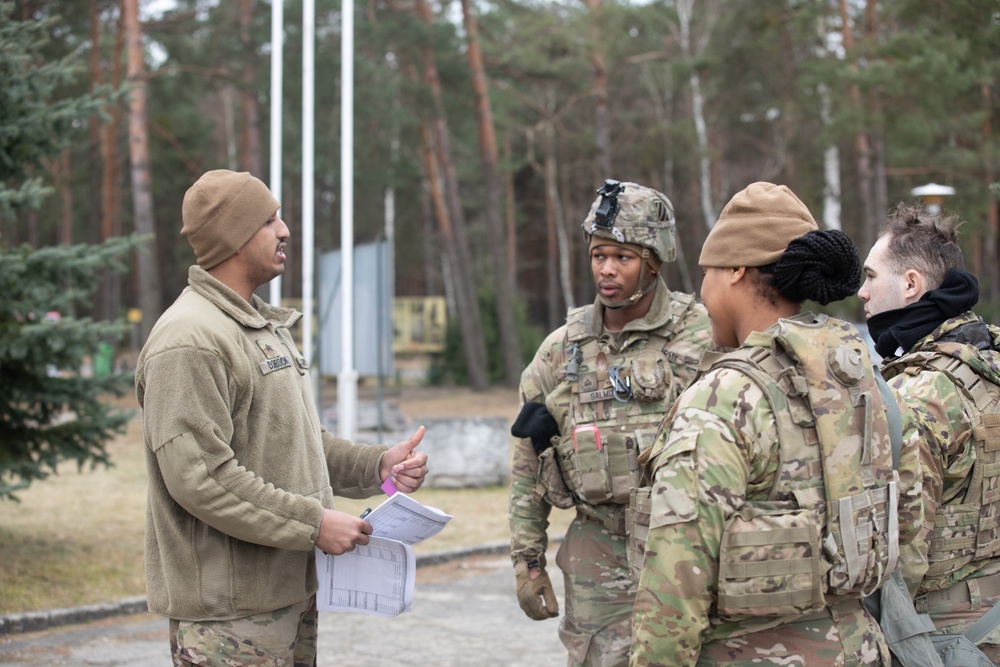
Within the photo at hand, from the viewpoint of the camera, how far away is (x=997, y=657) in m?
3.27

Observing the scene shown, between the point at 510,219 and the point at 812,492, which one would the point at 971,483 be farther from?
the point at 510,219

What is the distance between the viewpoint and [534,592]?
4.06 m

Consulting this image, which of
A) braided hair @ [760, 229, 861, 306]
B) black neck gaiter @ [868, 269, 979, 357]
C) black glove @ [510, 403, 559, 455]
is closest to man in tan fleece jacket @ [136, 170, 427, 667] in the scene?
black glove @ [510, 403, 559, 455]

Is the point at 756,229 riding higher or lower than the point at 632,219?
lower

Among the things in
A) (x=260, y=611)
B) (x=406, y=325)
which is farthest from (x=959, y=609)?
(x=406, y=325)

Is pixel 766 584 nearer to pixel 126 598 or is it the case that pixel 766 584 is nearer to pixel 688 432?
pixel 688 432

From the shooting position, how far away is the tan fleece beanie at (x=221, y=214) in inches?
126

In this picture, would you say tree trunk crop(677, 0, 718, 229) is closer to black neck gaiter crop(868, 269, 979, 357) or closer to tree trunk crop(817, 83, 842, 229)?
tree trunk crop(817, 83, 842, 229)

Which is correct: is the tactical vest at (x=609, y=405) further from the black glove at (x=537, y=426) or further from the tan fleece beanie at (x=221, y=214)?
the tan fleece beanie at (x=221, y=214)

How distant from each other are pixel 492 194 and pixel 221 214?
73.9ft

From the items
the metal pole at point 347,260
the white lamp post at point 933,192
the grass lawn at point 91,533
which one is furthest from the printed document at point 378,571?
the white lamp post at point 933,192

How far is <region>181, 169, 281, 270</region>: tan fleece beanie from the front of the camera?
320 cm

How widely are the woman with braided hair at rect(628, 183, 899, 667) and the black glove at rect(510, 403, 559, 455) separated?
1411 mm

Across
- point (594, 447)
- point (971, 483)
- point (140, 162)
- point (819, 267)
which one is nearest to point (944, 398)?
point (971, 483)
